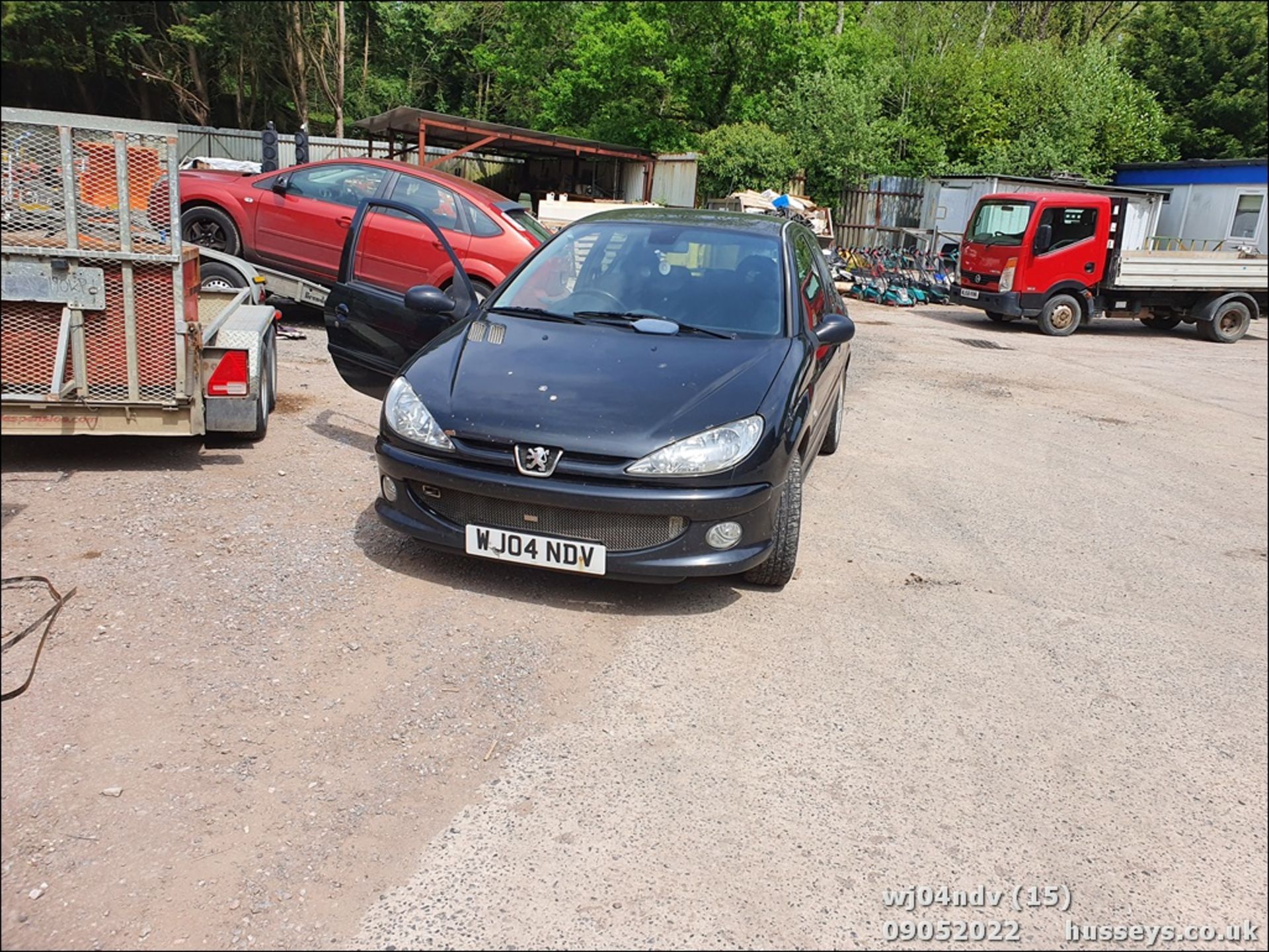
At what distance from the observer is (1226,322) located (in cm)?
1608

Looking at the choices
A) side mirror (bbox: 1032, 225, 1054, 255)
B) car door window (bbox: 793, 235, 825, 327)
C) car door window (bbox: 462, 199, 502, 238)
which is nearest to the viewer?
car door window (bbox: 793, 235, 825, 327)

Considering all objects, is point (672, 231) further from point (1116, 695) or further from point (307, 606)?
point (1116, 695)

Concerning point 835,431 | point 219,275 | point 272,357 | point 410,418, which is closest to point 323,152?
point 219,275

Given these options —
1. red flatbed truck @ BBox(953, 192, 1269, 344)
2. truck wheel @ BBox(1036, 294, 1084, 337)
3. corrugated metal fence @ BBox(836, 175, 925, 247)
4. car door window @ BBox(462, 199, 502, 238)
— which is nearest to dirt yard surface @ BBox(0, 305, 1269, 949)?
car door window @ BBox(462, 199, 502, 238)

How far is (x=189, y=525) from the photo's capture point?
16.4 feet

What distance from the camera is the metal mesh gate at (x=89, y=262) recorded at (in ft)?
16.5

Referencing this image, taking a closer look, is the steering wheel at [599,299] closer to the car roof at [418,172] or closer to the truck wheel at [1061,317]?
the car roof at [418,172]

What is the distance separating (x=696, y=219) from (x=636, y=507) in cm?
252

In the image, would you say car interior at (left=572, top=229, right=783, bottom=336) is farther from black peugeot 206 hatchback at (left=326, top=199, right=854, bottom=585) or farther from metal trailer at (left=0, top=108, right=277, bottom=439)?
metal trailer at (left=0, top=108, right=277, bottom=439)

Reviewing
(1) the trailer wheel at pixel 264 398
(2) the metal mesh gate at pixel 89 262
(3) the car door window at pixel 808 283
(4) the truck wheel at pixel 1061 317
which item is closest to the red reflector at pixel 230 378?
(1) the trailer wheel at pixel 264 398

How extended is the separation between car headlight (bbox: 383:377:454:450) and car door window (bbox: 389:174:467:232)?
5.85 meters

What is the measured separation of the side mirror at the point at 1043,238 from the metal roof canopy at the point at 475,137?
11.5 metres

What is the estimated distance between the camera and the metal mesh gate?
5.04 metres

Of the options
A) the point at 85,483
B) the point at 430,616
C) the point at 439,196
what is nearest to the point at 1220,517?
the point at 430,616
